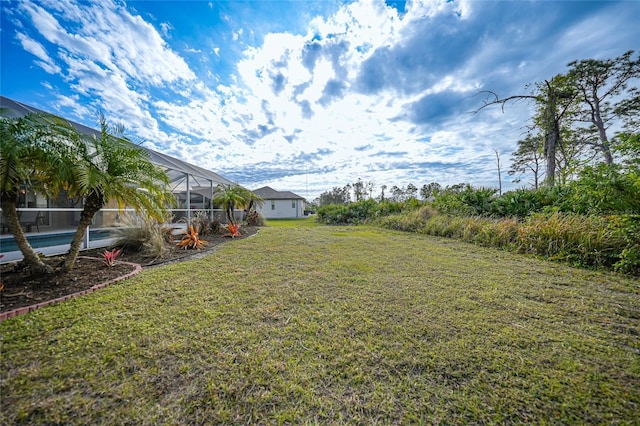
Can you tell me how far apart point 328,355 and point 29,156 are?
15.0ft

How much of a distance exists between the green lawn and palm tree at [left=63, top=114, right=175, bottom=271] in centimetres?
129

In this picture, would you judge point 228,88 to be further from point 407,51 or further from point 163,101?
point 407,51

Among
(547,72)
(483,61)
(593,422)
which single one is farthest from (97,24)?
(547,72)

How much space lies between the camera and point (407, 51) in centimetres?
884

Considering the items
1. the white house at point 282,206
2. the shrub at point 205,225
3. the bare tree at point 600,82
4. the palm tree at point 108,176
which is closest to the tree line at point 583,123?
the bare tree at point 600,82

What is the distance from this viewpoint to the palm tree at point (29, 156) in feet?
8.55

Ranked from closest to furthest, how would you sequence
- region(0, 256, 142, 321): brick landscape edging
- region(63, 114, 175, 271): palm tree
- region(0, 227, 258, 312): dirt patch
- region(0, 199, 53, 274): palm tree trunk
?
region(0, 256, 142, 321): brick landscape edging → region(0, 227, 258, 312): dirt patch → region(0, 199, 53, 274): palm tree trunk → region(63, 114, 175, 271): palm tree

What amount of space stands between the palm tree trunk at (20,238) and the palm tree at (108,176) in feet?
0.85

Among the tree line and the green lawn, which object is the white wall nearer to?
the tree line

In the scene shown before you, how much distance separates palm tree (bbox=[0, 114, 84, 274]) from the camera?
261 centimetres

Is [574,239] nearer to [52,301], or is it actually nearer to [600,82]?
[52,301]

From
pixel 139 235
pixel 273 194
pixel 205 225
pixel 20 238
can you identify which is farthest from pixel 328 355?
pixel 273 194

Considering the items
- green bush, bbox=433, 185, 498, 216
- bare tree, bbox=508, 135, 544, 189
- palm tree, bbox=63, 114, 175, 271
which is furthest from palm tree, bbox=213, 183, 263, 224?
bare tree, bbox=508, 135, 544, 189

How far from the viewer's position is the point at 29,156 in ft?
9.45
